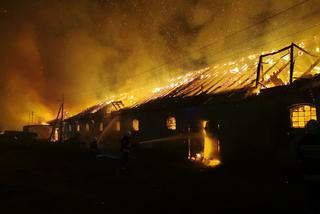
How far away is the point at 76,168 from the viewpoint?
14148 millimetres

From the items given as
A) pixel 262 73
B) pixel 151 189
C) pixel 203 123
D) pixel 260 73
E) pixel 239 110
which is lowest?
pixel 151 189

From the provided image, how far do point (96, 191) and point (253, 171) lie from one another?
6733 mm

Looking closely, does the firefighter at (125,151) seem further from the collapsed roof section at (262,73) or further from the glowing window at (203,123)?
the collapsed roof section at (262,73)

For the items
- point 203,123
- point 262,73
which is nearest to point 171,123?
point 203,123

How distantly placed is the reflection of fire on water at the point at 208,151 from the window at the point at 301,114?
4.32 metres

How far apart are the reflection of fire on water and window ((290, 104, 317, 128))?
14.2 ft

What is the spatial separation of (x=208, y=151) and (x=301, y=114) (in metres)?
5.46

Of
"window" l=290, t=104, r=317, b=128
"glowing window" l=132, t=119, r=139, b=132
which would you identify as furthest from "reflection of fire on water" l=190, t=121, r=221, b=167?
"glowing window" l=132, t=119, r=139, b=132

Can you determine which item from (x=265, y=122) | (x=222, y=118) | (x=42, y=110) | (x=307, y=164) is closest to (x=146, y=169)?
(x=222, y=118)

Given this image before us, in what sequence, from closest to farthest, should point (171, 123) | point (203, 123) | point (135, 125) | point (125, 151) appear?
point (125, 151), point (203, 123), point (171, 123), point (135, 125)

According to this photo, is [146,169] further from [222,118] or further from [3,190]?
[3,190]

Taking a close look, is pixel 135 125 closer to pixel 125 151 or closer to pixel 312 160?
pixel 125 151

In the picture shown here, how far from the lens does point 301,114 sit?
1185 centimetres

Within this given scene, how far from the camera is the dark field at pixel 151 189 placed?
7.62 meters
